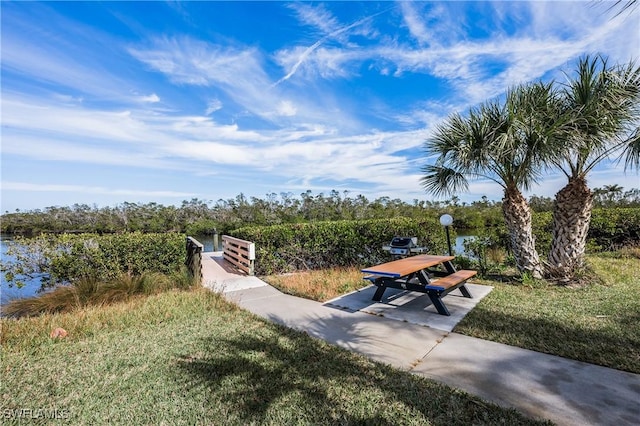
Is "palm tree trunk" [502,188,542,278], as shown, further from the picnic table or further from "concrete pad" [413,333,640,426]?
"concrete pad" [413,333,640,426]

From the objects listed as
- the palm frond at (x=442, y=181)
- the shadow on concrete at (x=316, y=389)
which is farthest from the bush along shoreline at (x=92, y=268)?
the palm frond at (x=442, y=181)

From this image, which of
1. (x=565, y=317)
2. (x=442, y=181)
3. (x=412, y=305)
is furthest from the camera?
(x=442, y=181)

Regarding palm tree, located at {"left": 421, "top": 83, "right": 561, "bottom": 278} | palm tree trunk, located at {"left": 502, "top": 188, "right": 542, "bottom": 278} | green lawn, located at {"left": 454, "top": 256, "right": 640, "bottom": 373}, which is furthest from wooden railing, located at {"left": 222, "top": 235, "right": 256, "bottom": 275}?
palm tree trunk, located at {"left": 502, "top": 188, "right": 542, "bottom": 278}

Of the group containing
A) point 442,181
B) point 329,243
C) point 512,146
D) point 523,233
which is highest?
point 512,146

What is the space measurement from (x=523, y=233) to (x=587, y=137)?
208 cm

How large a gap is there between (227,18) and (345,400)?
366 inches

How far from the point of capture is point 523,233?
19.8ft

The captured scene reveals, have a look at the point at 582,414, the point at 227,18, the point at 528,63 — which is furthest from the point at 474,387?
the point at 227,18

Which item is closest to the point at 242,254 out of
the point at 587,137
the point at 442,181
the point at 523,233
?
the point at 442,181

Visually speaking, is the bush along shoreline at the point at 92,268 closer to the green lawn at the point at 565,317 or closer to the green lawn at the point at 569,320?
the green lawn at the point at 565,317

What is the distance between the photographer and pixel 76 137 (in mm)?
8414

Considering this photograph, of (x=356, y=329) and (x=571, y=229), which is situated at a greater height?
(x=571, y=229)

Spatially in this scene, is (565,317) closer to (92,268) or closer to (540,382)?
(540,382)

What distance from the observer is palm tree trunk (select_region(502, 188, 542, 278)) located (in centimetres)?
602
